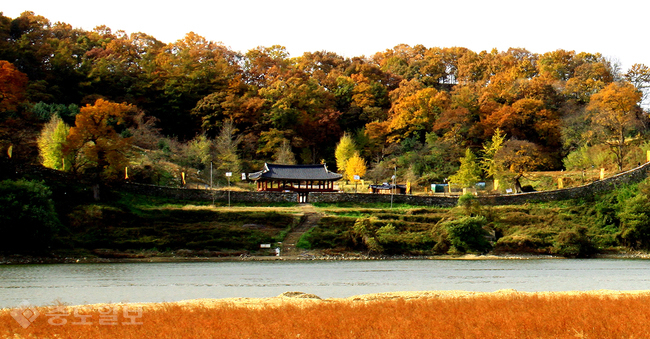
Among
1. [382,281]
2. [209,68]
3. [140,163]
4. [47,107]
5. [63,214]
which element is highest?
[209,68]

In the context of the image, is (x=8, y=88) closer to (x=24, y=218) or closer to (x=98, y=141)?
(x=98, y=141)

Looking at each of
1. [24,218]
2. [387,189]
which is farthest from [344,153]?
[24,218]

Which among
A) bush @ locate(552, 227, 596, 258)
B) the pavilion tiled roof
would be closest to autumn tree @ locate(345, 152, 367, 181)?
the pavilion tiled roof

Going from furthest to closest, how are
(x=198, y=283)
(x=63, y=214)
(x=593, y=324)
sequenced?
(x=63, y=214) → (x=198, y=283) → (x=593, y=324)

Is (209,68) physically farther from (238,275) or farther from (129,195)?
(238,275)

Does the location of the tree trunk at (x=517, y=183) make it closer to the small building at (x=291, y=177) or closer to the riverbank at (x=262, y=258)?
the riverbank at (x=262, y=258)

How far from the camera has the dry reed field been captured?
1429 cm

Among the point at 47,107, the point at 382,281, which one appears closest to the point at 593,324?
the point at 382,281

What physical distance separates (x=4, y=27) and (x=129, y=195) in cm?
3920

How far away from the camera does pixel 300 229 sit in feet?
153

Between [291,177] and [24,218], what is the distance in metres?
25.7

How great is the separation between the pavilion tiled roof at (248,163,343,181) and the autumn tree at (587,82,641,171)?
27.3 m

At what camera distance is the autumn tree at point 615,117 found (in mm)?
60562

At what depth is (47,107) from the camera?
64.0 metres
